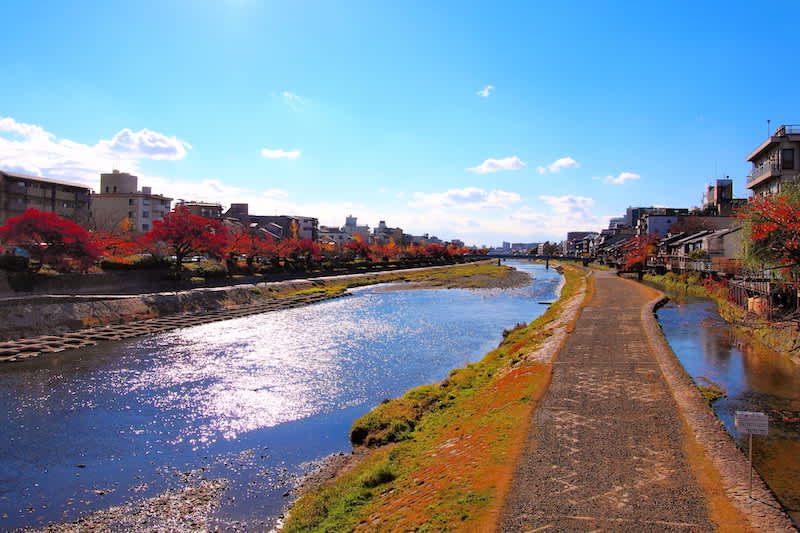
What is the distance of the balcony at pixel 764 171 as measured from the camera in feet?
103

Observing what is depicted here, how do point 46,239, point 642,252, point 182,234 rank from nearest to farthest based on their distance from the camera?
point 46,239, point 182,234, point 642,252

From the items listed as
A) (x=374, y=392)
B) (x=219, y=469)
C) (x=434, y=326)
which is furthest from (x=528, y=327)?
(x=219, y=469)

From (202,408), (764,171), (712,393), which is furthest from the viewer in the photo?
(764,171)

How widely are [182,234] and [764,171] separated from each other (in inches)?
1704

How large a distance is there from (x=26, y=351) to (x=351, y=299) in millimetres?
26907

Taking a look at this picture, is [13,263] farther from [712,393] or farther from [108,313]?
[712,393]

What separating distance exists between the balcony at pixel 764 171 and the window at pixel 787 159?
12.9 inches

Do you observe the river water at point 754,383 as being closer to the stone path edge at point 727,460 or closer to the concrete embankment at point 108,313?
the stone path edge at point 727,460

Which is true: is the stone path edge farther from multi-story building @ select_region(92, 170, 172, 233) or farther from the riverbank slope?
multi-story building @ select_region(92, 170, 172, 233)

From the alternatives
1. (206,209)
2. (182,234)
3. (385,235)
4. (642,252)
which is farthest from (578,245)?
(182,234)

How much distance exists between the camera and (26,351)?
850 inches

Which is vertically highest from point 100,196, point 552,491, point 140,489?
point 100,196

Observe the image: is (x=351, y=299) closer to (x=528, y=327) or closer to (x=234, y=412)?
(x=528, y=327)

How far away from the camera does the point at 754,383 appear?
15.3 metres
